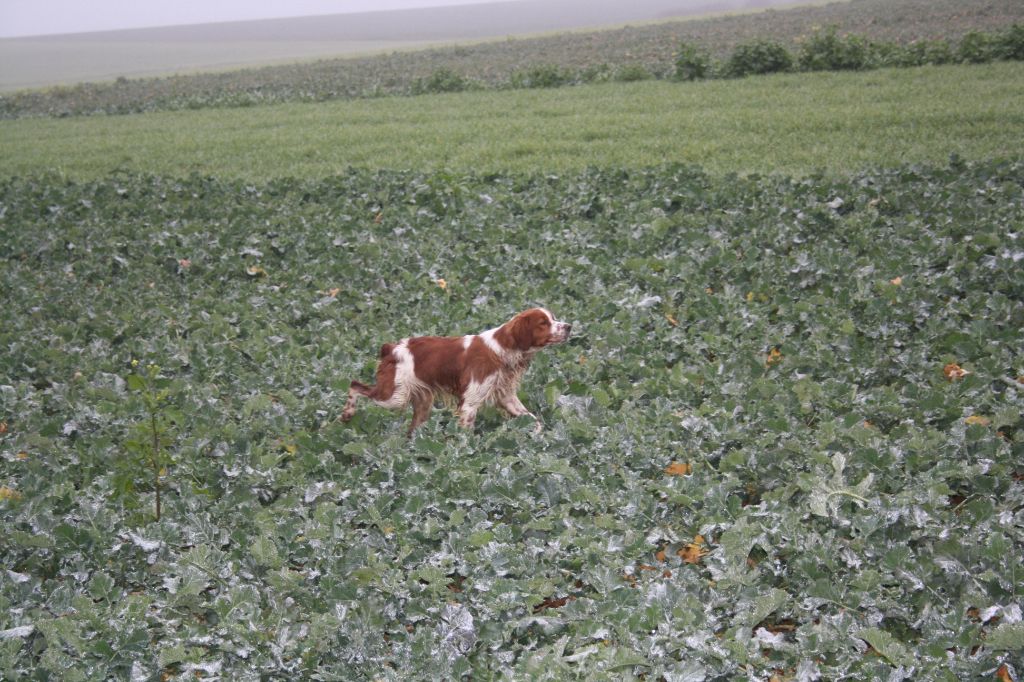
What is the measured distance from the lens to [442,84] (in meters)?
26.6

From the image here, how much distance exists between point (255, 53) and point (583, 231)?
8822 cm

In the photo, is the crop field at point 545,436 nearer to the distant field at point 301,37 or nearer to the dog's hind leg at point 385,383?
the dog's hind leg at point 385,383

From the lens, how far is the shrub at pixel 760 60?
22188mm

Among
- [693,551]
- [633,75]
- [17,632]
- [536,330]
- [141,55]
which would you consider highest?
[141,55]

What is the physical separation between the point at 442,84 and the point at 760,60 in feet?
27.1

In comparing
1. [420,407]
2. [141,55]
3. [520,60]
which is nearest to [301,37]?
[141,55]

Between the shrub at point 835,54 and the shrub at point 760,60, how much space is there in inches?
18.7

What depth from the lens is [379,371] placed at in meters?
5.98

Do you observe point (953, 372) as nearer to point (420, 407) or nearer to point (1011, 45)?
point (420, 407)

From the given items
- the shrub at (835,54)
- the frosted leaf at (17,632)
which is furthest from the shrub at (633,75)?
the frosted leaf at (17,632)

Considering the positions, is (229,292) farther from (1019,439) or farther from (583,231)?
(1019,439)

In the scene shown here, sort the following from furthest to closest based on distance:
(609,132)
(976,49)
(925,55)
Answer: (925,55) → (976,49) → (609,132)

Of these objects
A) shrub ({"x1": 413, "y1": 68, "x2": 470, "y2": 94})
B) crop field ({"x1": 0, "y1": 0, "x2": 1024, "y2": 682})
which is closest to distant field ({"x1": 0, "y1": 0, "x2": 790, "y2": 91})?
shrub ({"x1": 413, "y1": 68, "x2": 470, "y2": 94})

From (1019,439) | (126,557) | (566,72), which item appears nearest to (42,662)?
(126,557)
